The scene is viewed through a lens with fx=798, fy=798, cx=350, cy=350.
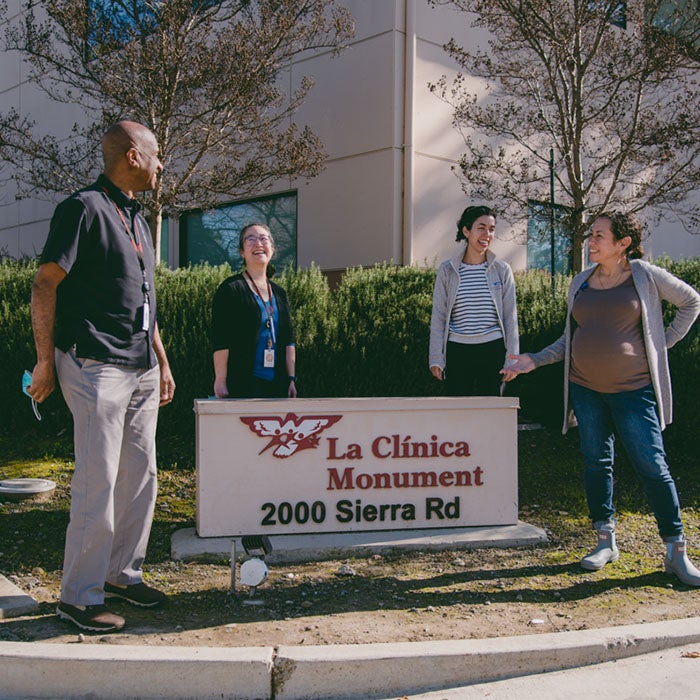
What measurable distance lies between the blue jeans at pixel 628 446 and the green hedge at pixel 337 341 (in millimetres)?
2445

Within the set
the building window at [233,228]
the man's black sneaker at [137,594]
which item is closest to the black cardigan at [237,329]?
the man's black sneaker at [137,594]

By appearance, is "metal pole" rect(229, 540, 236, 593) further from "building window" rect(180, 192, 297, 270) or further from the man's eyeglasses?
"building window" rect(180, 192, 297, 270)

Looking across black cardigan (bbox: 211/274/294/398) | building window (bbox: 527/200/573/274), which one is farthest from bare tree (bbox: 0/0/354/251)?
black cardigan (bbox: 211/274/294/398)

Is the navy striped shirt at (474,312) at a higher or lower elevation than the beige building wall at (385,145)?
lower

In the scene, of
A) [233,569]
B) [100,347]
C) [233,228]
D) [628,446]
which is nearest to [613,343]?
[628,446]

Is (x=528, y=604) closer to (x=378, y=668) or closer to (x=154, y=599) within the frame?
(x=378, y=668)

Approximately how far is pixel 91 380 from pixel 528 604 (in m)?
2.41

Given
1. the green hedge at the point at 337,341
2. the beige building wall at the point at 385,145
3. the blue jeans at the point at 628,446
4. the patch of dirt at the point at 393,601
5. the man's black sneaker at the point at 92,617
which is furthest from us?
the beige building wall at the point at 385,145

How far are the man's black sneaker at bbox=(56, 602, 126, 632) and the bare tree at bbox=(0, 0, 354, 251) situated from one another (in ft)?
18.4

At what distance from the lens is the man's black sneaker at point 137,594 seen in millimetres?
3852

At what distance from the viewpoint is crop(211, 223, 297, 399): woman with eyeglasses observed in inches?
195

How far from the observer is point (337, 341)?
6.93 metres

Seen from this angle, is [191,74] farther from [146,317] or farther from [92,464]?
[92,464]

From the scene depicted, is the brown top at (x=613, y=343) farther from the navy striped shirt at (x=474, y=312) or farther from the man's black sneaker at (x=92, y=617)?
the man's black sneaker at (x=92, y=617)
